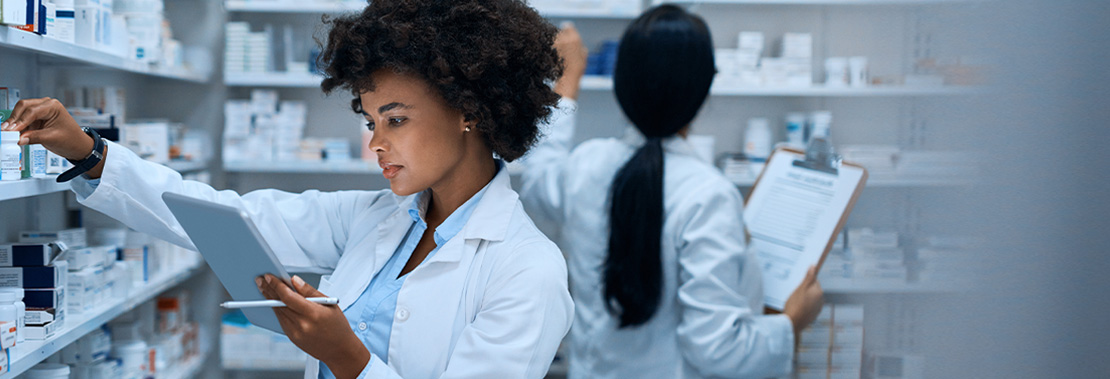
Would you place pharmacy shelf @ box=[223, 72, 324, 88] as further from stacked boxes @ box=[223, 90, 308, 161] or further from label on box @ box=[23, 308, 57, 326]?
label on box @ box=[23, 308, 57, 326]

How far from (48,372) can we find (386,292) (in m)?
→ 0.97

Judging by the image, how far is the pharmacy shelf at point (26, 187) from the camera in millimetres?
1286

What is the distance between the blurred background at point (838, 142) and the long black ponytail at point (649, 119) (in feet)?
1.10

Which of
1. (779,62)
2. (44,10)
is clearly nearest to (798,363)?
(779,62)

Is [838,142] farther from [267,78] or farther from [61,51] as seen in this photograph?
[267,78]

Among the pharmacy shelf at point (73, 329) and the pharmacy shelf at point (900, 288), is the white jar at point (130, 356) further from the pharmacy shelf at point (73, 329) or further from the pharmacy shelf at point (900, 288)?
the pharmacy shelf at point (900, 288)

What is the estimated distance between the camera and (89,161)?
3.85ft

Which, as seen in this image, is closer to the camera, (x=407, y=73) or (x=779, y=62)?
(x=407, y=73)

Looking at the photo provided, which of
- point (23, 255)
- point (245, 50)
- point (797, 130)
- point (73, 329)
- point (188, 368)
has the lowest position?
point (188, 368)

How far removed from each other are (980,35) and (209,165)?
3038mm

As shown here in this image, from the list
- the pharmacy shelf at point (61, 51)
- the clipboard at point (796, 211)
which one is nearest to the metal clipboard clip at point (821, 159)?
the clipboard at point (796, 211)

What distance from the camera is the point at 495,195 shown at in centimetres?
120

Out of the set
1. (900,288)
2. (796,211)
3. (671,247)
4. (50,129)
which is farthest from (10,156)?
(796,211)

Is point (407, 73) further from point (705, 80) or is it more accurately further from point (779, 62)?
point (779, 62)
